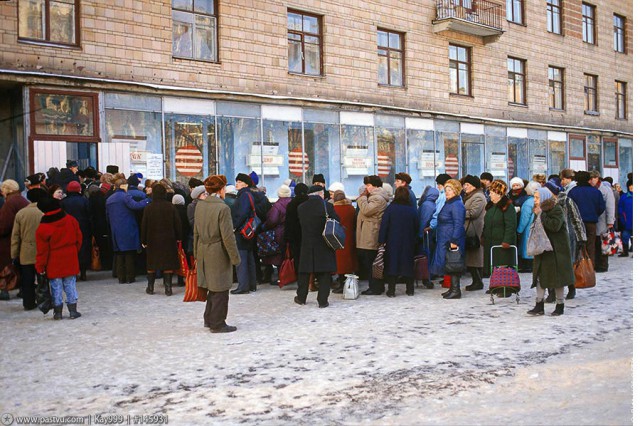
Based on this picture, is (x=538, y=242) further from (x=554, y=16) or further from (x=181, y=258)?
(x=554, y=16)

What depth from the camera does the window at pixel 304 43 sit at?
835 inches

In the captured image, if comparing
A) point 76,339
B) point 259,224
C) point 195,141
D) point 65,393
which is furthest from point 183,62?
point 65,393

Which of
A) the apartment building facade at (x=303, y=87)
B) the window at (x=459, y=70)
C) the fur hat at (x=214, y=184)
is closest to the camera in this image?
the fur hat at (x=214, y=184)

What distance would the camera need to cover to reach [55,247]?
930cm

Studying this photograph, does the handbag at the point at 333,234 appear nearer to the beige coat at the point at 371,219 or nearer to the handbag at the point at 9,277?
the beige coat at the point at 371,219

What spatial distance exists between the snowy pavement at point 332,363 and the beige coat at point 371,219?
3.57ft

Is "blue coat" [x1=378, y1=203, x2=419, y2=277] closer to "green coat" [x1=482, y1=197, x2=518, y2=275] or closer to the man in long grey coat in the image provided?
the man in long grey coat

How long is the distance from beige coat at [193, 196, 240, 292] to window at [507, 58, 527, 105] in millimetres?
22417

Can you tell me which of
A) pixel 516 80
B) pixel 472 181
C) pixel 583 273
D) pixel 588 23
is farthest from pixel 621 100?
pixel 583 273

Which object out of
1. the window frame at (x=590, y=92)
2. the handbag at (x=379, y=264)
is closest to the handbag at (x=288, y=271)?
the handbag at (x=379, y=264)

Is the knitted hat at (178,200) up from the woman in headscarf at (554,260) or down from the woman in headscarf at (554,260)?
up

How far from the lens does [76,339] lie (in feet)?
27.5

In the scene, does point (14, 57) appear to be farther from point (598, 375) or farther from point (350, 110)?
point (598, 375)

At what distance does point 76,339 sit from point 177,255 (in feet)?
11.7
